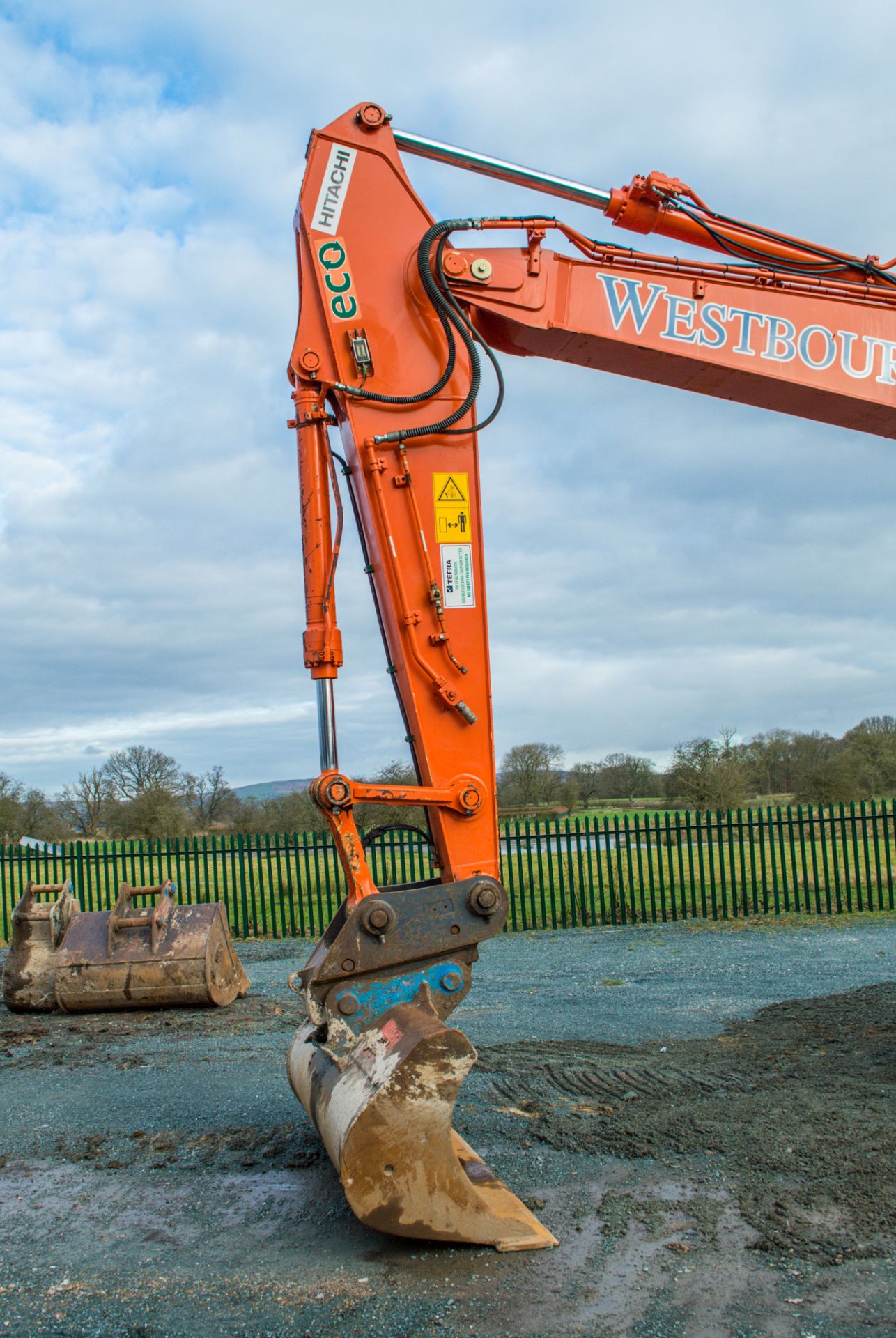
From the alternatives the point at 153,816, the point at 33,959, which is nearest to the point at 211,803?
the point at 153,816

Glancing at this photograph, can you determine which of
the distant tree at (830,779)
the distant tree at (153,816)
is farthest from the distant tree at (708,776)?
the distant tree at (153,816)

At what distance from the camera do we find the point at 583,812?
27844mm

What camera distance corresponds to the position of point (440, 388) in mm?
4801

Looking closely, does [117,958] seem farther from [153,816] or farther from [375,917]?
[153,816]

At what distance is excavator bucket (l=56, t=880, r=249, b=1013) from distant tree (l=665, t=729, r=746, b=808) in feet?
53.3

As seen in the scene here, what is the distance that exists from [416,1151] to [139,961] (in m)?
5.59

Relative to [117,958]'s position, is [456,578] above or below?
above

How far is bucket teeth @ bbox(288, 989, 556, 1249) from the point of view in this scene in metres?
3.63

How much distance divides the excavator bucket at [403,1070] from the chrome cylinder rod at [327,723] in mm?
646

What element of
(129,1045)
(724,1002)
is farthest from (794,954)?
(129,1045)

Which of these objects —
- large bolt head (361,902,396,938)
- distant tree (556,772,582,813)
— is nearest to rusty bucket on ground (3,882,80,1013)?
large bolt head (361,902,396,938)

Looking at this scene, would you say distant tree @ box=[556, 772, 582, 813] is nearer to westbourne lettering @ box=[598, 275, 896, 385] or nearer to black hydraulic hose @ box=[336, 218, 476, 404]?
westbourne lettering @ box=[598, 275, 896, 385]

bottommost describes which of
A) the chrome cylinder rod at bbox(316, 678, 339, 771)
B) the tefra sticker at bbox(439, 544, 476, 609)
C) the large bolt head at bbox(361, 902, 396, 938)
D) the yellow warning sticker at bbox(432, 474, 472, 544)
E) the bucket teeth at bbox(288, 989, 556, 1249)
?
the bucket teeth at bbox(288, 989, 556, 1249)

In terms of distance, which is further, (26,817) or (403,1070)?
(26,817)
